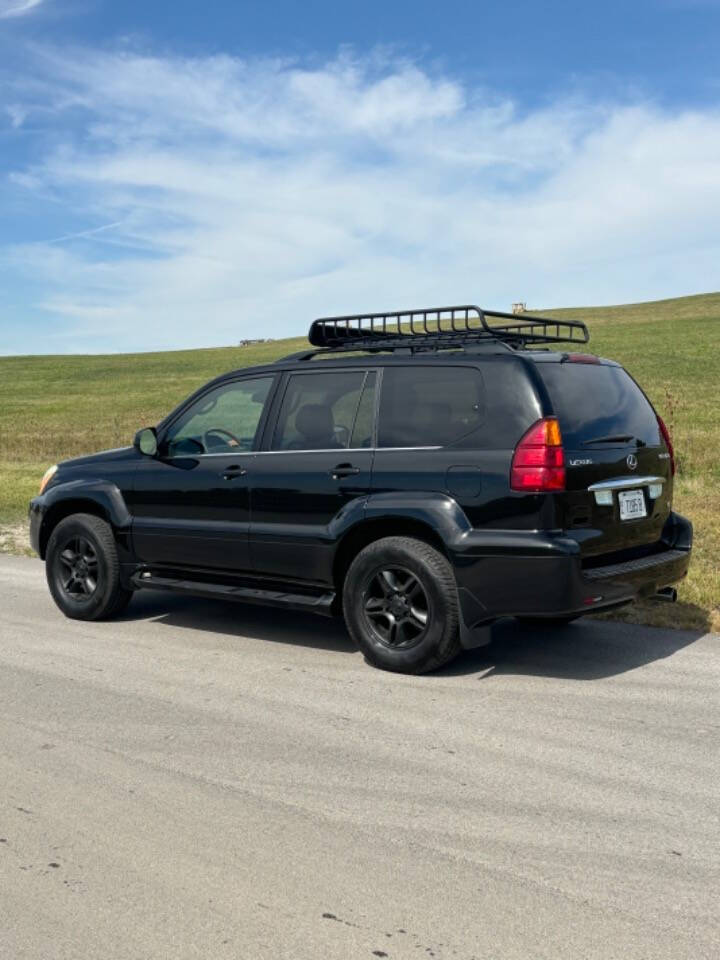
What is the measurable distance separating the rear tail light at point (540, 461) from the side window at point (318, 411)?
1.21 metres

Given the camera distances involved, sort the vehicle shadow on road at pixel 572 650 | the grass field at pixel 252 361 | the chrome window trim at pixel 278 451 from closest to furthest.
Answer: the vehicle shadow on road at pixel 572 650
the chrome window trim at pixel 278 451
the grass field at pixel 252 361

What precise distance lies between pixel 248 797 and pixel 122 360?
196ft

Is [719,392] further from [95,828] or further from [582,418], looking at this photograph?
[95,828]

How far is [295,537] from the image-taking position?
21.6ft

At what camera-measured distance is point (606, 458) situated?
237 inches

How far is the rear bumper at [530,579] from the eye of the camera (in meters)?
5.63

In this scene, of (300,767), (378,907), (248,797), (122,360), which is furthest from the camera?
(122,360)

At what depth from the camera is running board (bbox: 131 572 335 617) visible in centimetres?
653

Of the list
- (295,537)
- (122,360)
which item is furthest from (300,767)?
(122,360)

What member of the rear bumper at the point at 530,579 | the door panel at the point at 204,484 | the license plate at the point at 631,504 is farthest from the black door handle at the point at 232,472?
the license plate at the point at 631,504

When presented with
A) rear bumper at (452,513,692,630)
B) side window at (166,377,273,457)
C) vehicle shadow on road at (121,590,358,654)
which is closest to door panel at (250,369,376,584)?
side window at (166,377,273,457)

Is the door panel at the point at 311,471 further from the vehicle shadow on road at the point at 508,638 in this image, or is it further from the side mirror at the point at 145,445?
the side mirror at the point at 145,445

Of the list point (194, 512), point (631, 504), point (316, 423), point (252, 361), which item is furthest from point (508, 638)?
point (252, 361)

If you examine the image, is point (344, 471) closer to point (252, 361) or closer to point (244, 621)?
point (244, 621)
